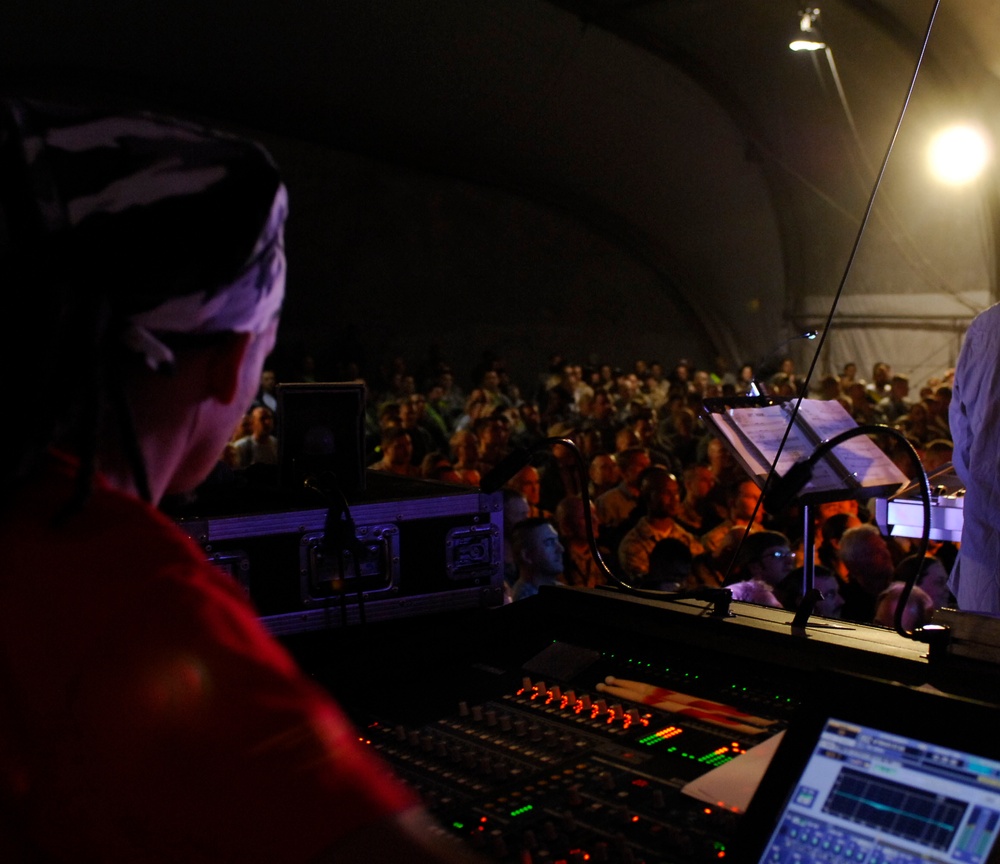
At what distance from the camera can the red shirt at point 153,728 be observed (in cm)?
61

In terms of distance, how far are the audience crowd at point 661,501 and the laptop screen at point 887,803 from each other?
0.58 meters

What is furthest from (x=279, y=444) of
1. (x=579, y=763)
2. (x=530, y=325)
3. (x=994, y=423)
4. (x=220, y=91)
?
(x=530, y=325)

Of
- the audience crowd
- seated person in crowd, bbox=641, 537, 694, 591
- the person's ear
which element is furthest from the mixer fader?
seated person in crowd, bbox=641, 537, 694, 591

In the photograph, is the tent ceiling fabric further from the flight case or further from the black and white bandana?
the black and white bandana

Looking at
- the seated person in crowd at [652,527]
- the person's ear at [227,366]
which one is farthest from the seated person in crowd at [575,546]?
the person's ear at [227,366]

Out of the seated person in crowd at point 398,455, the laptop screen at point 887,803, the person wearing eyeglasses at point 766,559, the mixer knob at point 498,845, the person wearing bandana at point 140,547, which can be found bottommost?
the seated person in crowd at point 398,455

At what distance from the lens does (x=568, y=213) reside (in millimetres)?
17516

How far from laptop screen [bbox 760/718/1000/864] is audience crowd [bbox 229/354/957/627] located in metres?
0.58

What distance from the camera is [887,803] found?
1068 millimetres

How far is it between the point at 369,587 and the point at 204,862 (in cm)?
161

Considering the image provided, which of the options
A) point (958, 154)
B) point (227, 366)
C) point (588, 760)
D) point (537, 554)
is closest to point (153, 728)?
point (227, 366)

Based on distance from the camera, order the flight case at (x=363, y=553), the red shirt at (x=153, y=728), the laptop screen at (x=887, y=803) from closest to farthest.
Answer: the red shirt at (x=153, y=728)
the laptop screen at (x=887, y=803)
the flight case at (x=363, y=553)

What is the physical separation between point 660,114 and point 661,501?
1045 cm

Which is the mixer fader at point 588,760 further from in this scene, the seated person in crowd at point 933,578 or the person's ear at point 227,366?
the seated person in crowd at point 933,578
